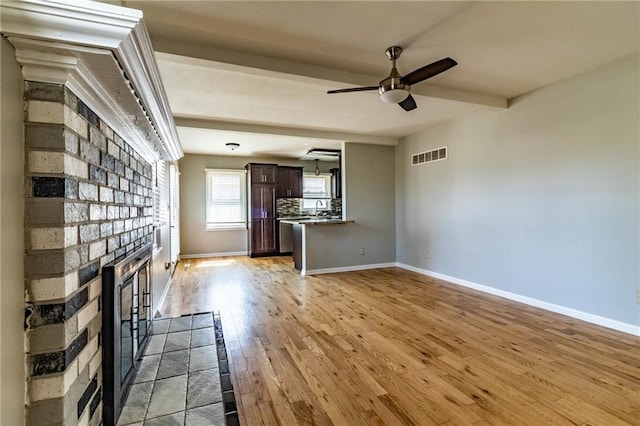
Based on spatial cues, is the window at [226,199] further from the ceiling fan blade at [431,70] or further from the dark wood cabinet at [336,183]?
the ceiling fan blade at [431,70]

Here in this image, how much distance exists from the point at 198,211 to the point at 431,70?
20.0 feet

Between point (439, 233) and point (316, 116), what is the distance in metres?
2.75

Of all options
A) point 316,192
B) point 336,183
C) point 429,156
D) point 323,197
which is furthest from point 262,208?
point 429,156

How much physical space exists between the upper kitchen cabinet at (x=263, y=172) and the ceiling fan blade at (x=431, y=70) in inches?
195

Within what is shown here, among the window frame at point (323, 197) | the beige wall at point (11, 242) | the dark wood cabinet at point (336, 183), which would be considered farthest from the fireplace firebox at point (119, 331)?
the window frame at point (323, 197)

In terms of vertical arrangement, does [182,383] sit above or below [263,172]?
below

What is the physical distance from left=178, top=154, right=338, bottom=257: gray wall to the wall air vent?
4.24m

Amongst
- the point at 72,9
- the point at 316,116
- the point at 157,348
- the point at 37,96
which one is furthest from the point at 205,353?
the point at 316,116

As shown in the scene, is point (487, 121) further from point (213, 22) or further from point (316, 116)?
point (213, 22)

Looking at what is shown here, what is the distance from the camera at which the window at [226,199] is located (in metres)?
7.15

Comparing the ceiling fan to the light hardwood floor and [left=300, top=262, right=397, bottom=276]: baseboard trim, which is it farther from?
[left=300, top=262, right=397, bottom=276]: baseboard trim

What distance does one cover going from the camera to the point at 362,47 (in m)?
2.52

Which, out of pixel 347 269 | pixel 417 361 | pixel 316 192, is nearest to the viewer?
pixel 417 361

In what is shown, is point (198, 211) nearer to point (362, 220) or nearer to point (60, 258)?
point (362, 220)
